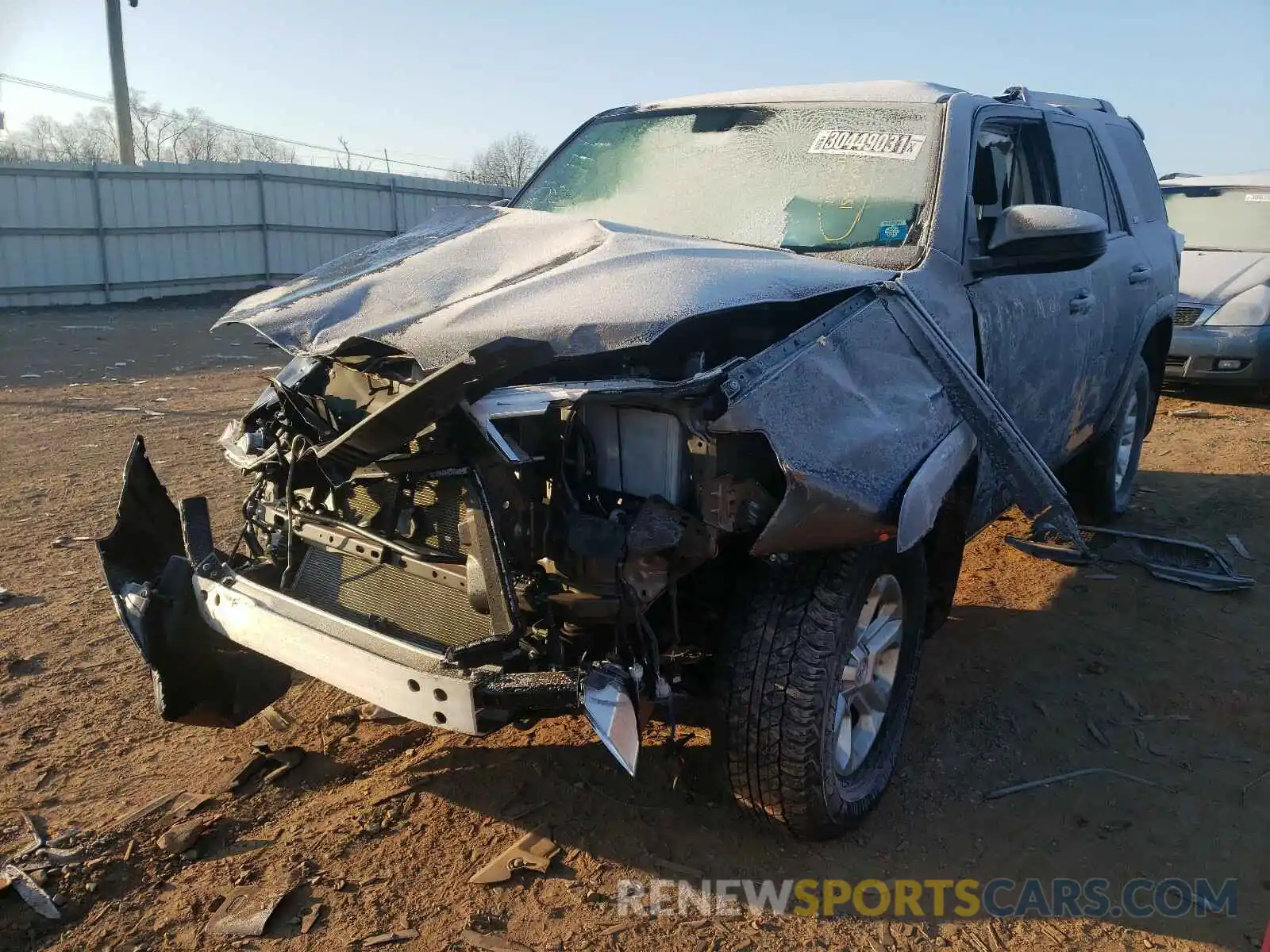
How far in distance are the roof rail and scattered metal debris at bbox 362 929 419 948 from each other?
12.0 ft

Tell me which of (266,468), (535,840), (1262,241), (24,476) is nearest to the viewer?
(535,840)

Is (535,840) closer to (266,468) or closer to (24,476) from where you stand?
(266,468)

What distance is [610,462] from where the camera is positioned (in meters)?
2.48

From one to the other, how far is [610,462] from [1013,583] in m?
3.01

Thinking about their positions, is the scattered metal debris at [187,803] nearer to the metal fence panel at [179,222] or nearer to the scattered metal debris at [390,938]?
the scattered metal debris at [390,938]

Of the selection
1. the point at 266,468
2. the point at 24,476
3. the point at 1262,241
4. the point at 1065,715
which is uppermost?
the point at 1262,241

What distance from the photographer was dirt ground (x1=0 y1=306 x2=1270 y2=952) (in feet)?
8.00

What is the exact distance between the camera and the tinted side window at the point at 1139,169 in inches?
200

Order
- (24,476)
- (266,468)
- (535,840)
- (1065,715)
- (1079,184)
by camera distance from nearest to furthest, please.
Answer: (535,840), (266,468), (1065,715), (1079,184), (24,476)

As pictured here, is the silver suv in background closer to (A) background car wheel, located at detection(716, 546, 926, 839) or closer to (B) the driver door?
(B) the driver door

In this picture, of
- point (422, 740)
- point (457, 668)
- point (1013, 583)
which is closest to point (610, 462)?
point (457, 668)

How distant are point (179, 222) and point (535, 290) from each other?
16342mm

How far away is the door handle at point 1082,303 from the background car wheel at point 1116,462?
1.16 metres

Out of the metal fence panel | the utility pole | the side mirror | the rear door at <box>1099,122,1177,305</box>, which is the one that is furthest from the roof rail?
the utility pole
